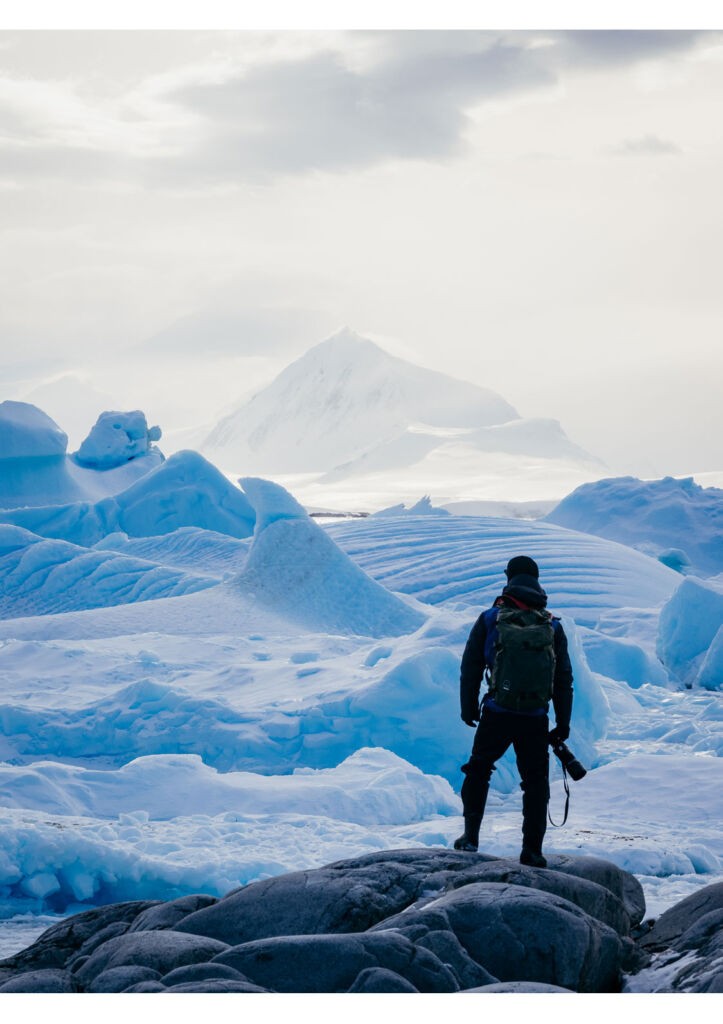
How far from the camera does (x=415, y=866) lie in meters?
4.57

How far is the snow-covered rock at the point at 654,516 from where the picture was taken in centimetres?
2680

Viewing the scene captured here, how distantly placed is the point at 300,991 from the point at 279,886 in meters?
0.89

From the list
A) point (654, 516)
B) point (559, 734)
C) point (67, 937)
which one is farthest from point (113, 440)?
point (559, 734)

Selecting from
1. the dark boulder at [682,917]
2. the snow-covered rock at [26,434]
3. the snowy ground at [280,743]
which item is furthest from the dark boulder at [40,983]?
the snow-covered rock at [26,434]

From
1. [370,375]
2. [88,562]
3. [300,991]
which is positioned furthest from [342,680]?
[370,375]

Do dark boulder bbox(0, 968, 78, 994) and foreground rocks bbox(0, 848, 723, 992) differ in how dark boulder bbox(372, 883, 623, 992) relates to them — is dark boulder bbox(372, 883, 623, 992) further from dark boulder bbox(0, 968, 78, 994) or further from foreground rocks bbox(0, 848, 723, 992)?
dark boulder bbox(0, 968, 78, 994)

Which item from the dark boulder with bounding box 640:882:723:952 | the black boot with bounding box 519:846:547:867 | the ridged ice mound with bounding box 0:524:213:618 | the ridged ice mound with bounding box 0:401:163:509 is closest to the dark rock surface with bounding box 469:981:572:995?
the black boot with bounding box 519:846:547:867

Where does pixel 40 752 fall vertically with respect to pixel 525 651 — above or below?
below

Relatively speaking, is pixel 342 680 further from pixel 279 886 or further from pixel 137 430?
pixel 137 430

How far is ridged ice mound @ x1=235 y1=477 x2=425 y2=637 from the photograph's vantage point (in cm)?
1505

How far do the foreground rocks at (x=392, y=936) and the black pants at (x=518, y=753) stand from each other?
0.28 meters

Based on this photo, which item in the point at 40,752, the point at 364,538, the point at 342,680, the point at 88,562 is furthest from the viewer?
the point at 364,538

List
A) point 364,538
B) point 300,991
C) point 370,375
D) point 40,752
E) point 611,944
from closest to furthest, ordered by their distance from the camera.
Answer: point 300,991 → point 611,944 → point 40,752 → point 364,538 → point 370,375

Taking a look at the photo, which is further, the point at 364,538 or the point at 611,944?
the point at 364,538
